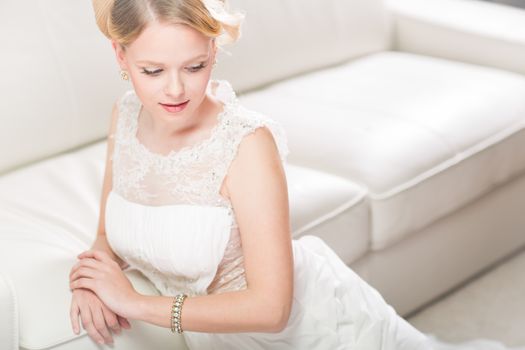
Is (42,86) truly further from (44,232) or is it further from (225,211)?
(225,211)

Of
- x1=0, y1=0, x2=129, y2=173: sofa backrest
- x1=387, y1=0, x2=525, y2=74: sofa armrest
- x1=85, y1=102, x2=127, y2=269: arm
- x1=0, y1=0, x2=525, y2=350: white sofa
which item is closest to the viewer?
x1=85, y1=102, x2=127, y2=269: arm

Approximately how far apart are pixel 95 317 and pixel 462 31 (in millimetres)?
2135

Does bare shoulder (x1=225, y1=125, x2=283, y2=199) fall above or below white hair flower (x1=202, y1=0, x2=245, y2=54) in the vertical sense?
below

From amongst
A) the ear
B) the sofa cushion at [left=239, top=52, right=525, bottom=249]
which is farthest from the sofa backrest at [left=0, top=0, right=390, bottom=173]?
the ear

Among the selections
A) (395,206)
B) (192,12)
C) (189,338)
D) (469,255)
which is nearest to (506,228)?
(469,255)

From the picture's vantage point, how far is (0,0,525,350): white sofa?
2412 millimetres

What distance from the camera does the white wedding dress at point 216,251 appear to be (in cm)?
186

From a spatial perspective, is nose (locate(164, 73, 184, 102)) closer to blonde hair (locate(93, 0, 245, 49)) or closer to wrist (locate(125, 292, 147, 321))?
blonde hair (locate(93, 0, 245, 49))

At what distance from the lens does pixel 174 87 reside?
1.71 meters

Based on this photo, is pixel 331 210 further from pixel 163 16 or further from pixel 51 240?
pixel 163 16

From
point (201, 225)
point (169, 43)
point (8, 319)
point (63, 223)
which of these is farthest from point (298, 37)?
point (8, 319)

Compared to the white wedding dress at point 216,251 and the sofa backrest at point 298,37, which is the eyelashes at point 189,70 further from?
the sofa backrest at point 298,37

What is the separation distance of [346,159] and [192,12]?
3.77 ft

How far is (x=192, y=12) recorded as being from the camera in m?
1.66
